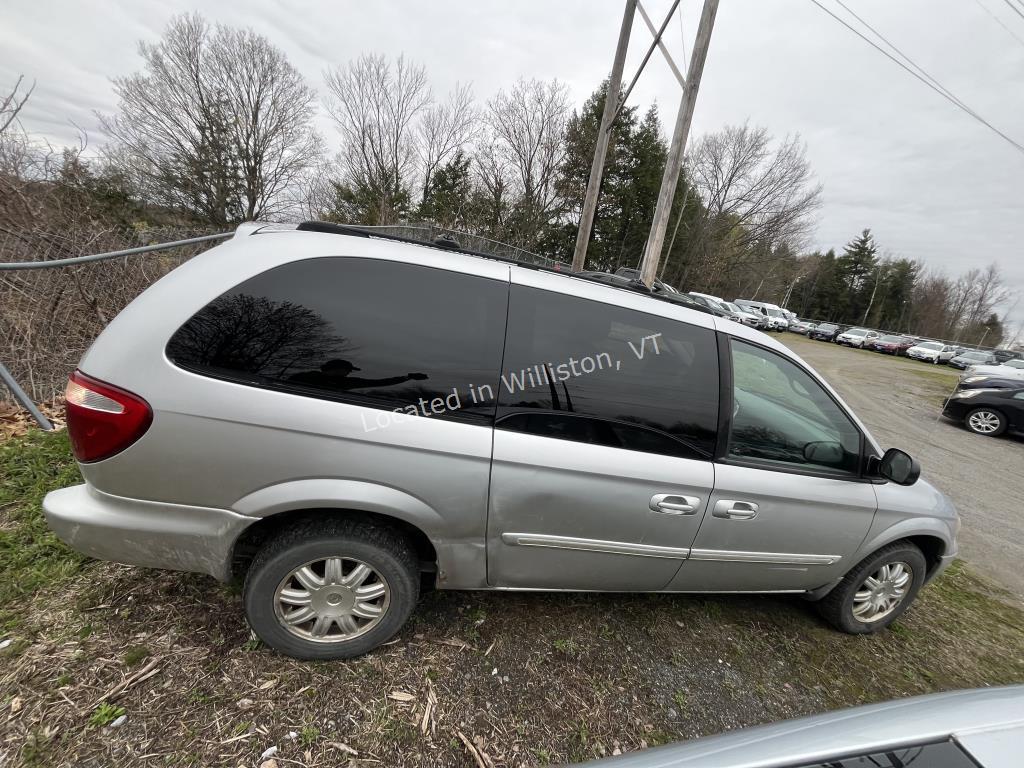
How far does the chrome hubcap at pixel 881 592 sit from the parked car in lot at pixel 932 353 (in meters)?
38.9

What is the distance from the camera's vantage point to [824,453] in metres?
2.21

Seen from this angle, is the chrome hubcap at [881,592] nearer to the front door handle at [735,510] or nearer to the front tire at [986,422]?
the front door handle at [735,510]

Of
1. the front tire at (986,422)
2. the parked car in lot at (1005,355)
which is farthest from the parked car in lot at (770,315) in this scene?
the front tire at (986,422)

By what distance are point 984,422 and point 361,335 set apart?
13.4m

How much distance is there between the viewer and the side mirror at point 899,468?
7.04ft

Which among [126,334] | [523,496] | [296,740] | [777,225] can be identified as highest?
[777,225]

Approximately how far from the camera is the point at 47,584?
78.7 inches

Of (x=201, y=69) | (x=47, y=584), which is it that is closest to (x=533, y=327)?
(x=47, y=584)

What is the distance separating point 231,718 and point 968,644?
4.34 metres

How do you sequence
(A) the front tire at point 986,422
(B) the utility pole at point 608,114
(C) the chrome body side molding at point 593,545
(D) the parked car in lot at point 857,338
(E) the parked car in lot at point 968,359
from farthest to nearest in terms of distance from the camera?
1. (D) the parked car in lot at point 857,338
2. (E) the parked car in lot at point 968,359
3. (A) the front tire at point 986,422
4. (B) the utility pole at point 608,114
5. (C) the chrome body side molding at point 593,545

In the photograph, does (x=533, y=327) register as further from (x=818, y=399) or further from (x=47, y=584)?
(x=47, y=584)

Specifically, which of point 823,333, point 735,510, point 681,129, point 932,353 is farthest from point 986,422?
point 823,333

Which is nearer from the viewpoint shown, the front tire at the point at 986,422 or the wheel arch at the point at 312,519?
the wheel arch at the point at 312,519

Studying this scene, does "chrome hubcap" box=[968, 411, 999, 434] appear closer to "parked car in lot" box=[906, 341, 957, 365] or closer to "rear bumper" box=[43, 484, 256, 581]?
"rear bumper" box=[43, 484, 256, 581]
